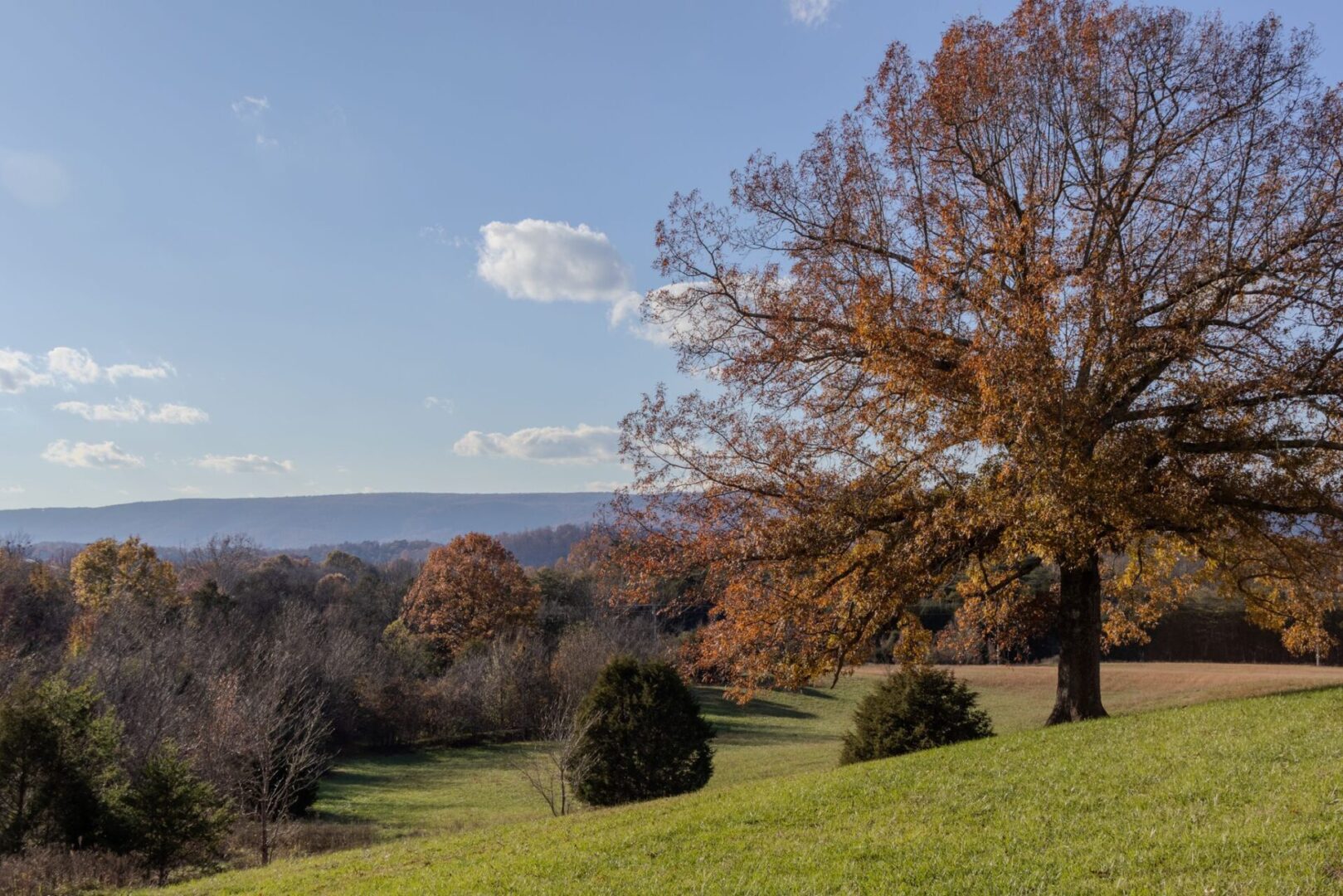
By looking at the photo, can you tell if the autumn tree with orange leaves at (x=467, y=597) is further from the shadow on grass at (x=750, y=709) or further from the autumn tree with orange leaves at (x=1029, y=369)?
the autumn tree with orange leaves at (x=1029, y=369)

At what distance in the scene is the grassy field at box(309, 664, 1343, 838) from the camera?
2525 cm

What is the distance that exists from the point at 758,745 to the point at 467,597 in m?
22.8

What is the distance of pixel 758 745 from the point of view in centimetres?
3972

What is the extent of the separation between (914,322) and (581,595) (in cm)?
5930

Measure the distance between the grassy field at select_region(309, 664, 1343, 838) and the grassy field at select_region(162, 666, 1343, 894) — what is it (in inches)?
230

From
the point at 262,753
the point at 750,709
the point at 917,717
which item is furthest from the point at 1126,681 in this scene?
the point at 262,753

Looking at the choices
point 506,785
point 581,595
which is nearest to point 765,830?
point 506,785

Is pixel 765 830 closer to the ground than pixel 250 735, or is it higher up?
higher up

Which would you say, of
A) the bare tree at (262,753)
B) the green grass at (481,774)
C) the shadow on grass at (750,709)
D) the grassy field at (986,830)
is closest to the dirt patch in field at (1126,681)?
the shadow on grass at (750,709)

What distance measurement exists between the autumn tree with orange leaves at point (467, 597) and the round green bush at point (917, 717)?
37.2m

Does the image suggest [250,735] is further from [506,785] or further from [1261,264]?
[1261,264]

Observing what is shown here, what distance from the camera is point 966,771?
10.7 metres

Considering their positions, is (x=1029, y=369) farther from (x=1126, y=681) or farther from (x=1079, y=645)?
(x=1126, y=681)

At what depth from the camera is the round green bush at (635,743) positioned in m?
19.4
